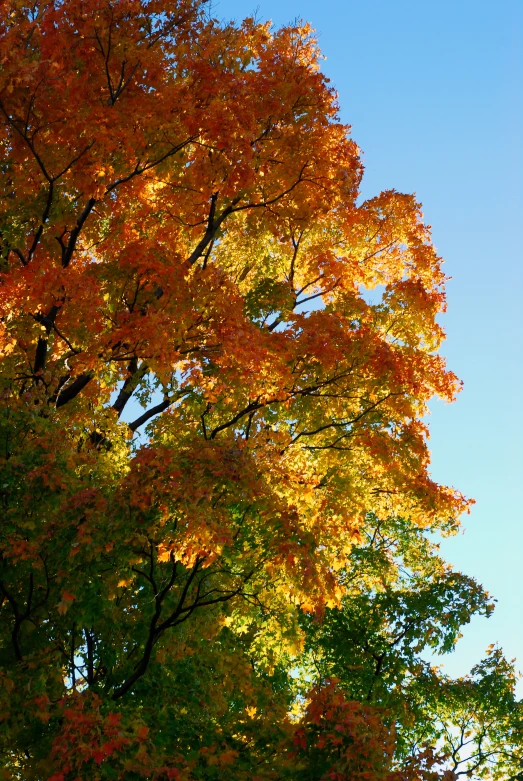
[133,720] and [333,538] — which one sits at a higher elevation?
[333,538]

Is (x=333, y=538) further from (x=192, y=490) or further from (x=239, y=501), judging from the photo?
(x=192, y=490)

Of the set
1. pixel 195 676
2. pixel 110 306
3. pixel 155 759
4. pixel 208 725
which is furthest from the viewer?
pixel 110 306

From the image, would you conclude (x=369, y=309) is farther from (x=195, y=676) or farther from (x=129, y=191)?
(x=195, y=676)

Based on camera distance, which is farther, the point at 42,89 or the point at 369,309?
the point at 369,309

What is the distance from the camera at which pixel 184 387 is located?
14.5 m

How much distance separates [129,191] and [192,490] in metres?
7.32

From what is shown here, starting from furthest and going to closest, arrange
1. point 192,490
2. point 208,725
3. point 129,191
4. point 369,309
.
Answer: point 369,309 < point 129,191 < point 208,725 < point 192,490

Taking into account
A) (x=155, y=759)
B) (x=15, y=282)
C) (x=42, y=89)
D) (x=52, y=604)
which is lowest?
(x=155, y=759)

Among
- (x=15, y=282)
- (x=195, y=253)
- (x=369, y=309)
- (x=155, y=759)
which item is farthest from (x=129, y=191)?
(x=155, y=759)

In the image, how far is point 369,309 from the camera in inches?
673

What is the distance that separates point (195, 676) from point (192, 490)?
12.5 feet

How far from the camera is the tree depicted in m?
9.75

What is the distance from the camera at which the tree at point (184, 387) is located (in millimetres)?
9750

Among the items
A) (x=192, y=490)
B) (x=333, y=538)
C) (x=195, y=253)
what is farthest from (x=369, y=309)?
(x=192, y=490)
